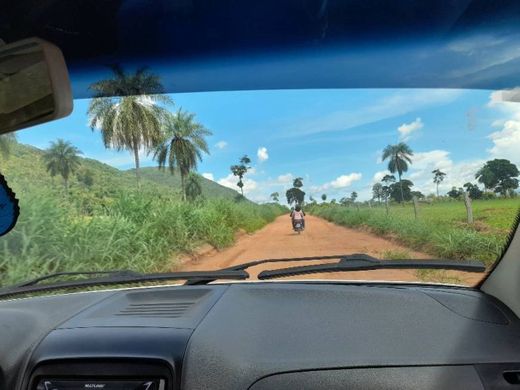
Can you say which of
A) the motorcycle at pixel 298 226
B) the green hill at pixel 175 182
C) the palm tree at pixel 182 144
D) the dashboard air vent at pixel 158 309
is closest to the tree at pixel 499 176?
the motorcycle at pixel 298 226

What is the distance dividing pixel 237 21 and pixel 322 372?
1.55m

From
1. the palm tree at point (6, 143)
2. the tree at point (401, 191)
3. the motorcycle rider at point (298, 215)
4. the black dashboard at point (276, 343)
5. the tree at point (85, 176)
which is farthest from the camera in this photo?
the motorcycle rider at point (298, 215)

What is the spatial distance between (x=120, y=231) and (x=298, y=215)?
1132 mm

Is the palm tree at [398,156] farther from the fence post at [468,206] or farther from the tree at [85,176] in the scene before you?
the tree at [85,176]

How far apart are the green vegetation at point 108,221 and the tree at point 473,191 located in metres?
1.06

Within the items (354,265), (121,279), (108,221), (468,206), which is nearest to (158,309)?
(121,279)

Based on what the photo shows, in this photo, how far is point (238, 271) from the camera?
11.0 feet

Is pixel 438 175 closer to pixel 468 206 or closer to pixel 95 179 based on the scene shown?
pixel 468 206

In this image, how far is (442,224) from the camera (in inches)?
125

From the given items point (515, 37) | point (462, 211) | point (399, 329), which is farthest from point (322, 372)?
point (515, 37)

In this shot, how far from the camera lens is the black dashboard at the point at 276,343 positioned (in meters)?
2.38

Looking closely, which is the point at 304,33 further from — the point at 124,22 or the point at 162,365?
the point at 162,365

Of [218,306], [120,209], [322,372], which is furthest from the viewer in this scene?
[120,209]

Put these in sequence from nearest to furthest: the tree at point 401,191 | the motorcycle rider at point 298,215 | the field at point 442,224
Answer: the field at point 442,224, the tree at point 401,191, the motorcycle rider at point 298,215
